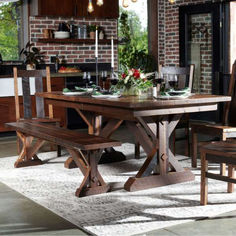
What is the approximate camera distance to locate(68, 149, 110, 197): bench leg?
3992mm

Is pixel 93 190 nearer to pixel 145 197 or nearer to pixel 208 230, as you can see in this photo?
pixel 145 197

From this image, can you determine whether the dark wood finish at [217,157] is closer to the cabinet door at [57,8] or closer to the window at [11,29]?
the cabinet door at [57,8]

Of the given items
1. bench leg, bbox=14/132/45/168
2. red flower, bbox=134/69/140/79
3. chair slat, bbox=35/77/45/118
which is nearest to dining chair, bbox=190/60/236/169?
red flower, bbox=134/69/140/79

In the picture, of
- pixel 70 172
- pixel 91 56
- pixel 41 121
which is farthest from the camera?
pixel 91 56

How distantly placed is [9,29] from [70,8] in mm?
1040

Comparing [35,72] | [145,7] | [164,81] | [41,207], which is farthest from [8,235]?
[145,7]

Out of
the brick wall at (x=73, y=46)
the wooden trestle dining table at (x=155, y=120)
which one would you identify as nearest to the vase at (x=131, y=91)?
the wooden trestle dining table at (x=155, y=120)

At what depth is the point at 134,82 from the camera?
446cm

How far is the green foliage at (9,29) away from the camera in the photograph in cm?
776

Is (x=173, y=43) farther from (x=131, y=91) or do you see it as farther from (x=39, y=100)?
(x=131, y=91)

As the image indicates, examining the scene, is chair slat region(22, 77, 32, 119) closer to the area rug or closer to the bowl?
the area rug

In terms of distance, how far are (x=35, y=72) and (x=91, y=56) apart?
112 inches

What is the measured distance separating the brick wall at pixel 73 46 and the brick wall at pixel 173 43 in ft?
3.29

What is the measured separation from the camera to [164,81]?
175 inches
